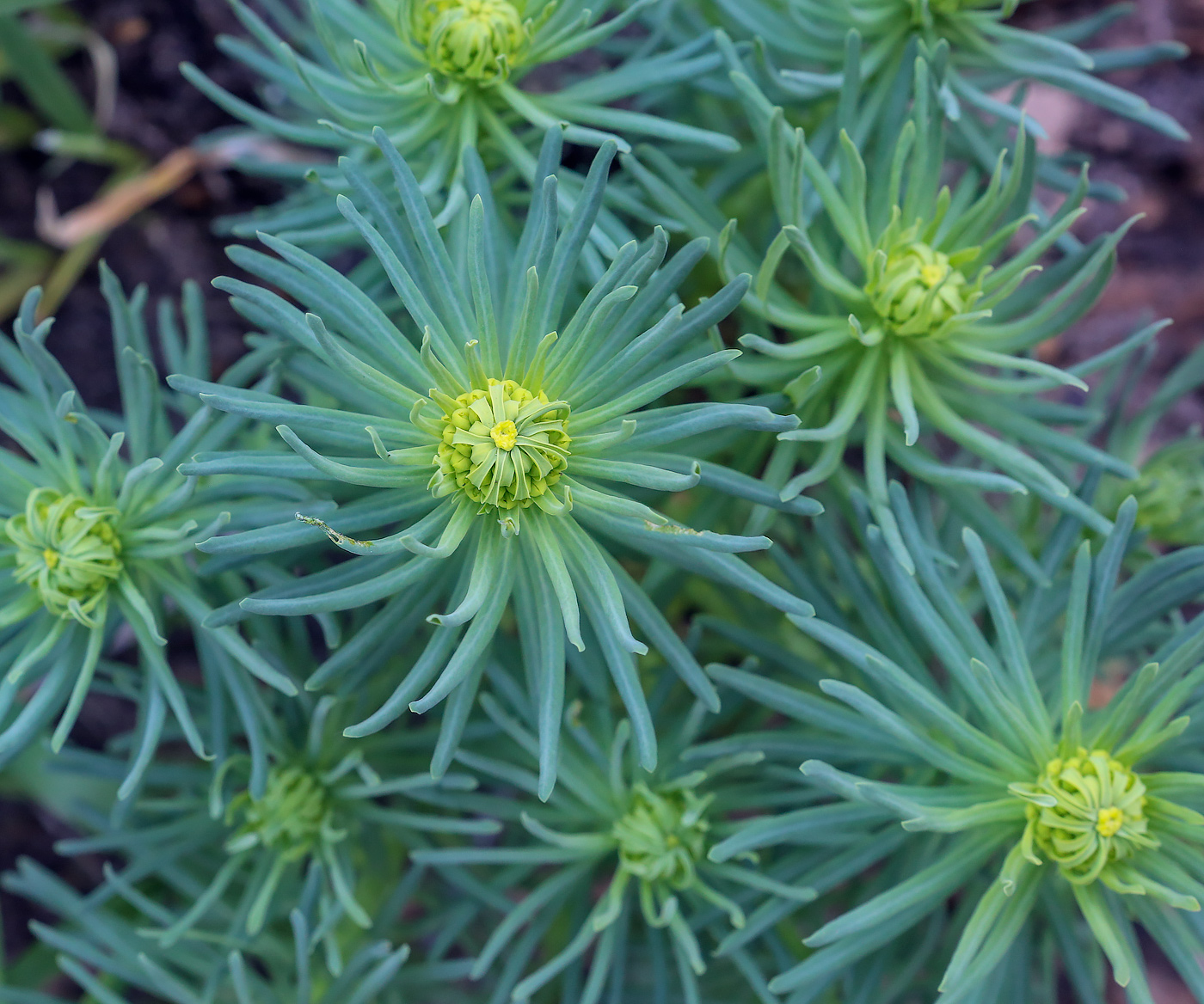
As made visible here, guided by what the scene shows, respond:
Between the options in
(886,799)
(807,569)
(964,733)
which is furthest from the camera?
(807,569)

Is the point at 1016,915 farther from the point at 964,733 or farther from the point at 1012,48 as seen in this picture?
the point at 1012,48

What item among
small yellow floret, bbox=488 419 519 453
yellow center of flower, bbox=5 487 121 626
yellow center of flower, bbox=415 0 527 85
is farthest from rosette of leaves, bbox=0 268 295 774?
yellow center of flower, bbox=415 0 527 85

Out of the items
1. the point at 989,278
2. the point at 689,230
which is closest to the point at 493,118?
the point at 689,230

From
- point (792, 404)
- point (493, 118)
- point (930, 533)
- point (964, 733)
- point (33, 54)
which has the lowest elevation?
point (964, 733)

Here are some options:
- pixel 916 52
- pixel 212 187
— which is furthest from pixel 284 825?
pixel 212 187

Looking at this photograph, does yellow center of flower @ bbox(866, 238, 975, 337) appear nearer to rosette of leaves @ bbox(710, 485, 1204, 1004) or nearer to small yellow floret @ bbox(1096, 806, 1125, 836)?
rosette of leaves @ bbox(710, 485, 1204, 1004)

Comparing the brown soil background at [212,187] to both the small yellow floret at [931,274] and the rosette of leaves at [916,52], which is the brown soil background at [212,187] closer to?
the rosette of leaves at [916,52]

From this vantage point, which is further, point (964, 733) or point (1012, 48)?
point (1012, 48)
